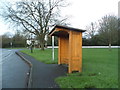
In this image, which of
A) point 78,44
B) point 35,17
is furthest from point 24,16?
point 78,44

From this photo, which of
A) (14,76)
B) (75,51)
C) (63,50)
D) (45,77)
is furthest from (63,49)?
(45,77)

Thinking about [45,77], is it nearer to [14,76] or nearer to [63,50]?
[14,76]

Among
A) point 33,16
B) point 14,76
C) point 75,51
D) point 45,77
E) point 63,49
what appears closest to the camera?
point 45,77

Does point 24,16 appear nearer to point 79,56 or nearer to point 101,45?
point 79,56

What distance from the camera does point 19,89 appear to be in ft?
17.9

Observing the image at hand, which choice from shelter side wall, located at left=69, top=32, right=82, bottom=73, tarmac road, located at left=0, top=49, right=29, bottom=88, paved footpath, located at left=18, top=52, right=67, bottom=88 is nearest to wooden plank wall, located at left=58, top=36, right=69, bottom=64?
paved footpath, located at left=18, top=52, right=67, bottom=88

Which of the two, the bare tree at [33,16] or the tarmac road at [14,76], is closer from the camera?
the tarmac road at [14,76]

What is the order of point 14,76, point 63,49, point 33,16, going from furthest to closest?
point 33,16, point 63,49, point 14,76

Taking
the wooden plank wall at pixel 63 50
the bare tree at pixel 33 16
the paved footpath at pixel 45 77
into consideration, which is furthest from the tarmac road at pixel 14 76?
the bare tree at pixel 33 16

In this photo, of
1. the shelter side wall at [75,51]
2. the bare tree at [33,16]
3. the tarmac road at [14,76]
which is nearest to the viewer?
the tarmac road at [14,76]

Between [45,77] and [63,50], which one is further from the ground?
[63,50]

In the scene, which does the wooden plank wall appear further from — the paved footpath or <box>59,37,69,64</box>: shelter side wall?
the paved footpath

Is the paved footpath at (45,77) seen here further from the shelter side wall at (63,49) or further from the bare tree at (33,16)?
the bare tree at (33,16)

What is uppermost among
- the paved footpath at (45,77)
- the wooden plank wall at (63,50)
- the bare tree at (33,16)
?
the bare tree at (33,16)
